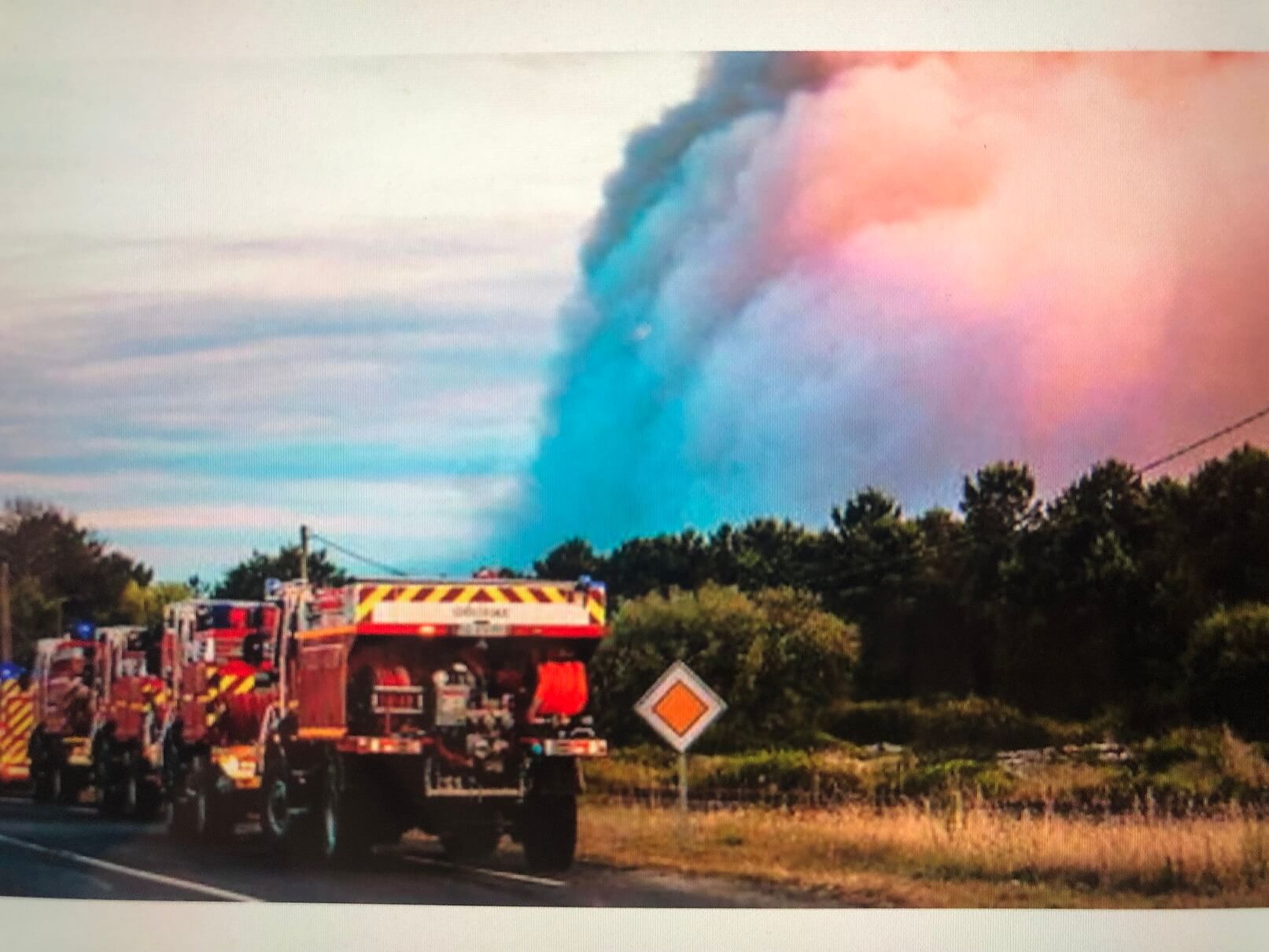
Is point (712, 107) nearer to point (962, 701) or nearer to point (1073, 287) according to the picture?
point (1073, 287)

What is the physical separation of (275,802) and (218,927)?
0.61 metres

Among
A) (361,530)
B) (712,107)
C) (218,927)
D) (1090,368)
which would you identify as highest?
(712,107)

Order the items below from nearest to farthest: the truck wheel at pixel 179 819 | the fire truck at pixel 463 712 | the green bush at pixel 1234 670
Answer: the green bush at pixel 1234 670 < the fire truck at pixel 463 712 < the truck wheel at pixel 179 819

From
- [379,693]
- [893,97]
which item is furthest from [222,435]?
[893,97]

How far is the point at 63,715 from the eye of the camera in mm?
9148

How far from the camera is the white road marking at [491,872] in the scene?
821 centimetres

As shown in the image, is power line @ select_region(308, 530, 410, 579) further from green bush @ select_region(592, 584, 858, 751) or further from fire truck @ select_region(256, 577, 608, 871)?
green bush @ select_region(592, 584, 858, 751)

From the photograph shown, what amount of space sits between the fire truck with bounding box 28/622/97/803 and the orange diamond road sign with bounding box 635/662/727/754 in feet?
7.69

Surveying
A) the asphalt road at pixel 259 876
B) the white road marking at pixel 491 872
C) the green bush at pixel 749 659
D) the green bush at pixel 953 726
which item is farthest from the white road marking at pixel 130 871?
the green bush at pixel 953 726

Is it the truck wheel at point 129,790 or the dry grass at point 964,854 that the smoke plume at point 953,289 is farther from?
the truck wheel at point 129,790

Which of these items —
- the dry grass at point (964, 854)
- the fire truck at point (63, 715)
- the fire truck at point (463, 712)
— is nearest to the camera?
the dry grass at point (964, 854)

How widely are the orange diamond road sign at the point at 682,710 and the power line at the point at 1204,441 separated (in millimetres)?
1806

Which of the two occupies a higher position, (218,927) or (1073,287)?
(1073,287)

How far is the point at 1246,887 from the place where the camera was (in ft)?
26.2
